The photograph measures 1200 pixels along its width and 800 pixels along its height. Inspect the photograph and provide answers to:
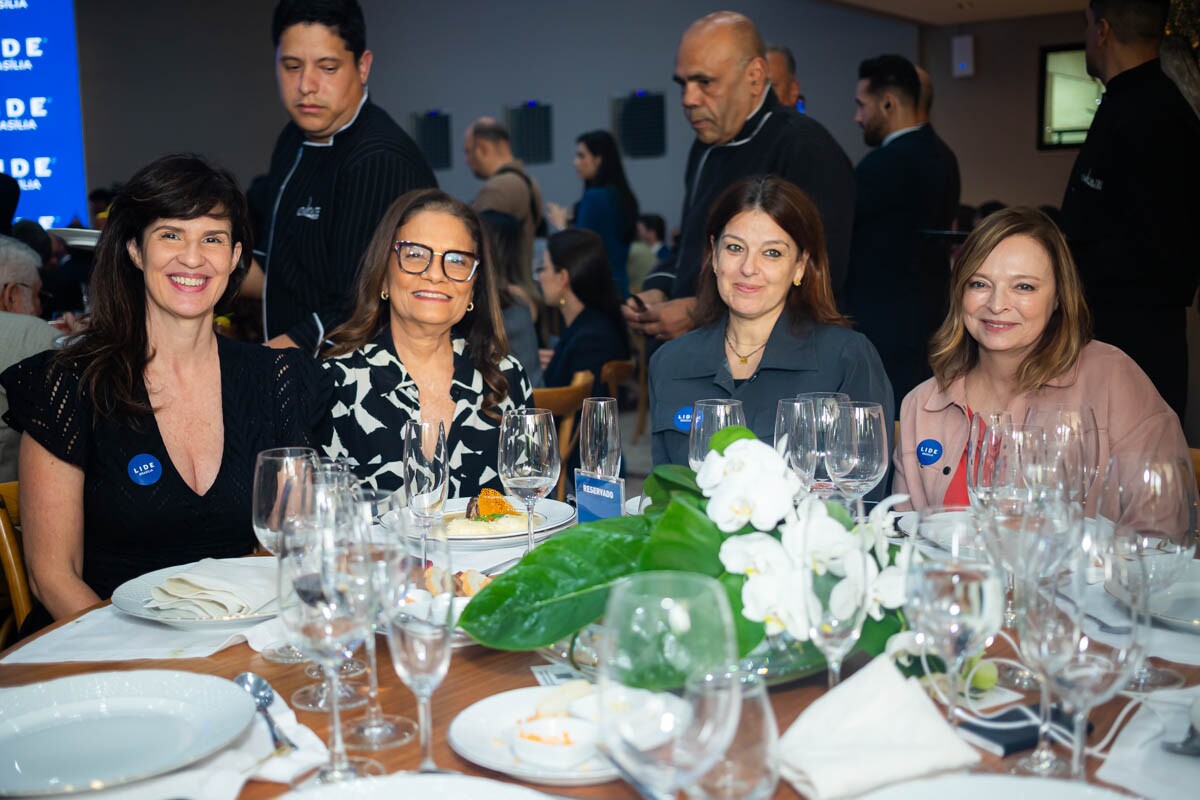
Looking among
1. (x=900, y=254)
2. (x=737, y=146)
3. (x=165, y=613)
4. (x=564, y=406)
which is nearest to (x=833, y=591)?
(x=165, y=613)

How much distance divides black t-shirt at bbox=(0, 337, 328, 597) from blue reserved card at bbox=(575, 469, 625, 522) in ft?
2.53

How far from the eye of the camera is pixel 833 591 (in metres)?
1.13

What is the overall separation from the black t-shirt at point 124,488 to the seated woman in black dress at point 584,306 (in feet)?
8.24

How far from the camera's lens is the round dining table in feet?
3.77

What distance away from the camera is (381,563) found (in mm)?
1163

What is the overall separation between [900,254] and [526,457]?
266 centimetres

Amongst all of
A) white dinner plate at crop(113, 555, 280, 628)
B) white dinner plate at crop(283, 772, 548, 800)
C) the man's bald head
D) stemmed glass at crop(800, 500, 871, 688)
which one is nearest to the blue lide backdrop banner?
the man's bald head

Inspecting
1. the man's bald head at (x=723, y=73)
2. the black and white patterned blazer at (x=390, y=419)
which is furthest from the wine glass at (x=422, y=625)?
the man's bald head at (x=723, y=73)

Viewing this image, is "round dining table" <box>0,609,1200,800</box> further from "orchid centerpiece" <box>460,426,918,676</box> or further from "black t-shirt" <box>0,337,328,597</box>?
"black t-shirt" <box>0,337,328,597</box>

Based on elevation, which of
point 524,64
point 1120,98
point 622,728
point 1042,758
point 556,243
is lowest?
point 1042,758

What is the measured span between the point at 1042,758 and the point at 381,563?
2.32 feet

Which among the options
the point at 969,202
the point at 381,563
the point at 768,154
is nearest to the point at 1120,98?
the point at 768,154

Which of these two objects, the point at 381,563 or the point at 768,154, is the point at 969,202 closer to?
the point at 768,154

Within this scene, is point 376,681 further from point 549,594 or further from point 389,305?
point 389,305
